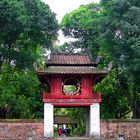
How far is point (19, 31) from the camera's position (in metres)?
30.0

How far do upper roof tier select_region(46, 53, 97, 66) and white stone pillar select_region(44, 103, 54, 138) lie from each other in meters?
3.82

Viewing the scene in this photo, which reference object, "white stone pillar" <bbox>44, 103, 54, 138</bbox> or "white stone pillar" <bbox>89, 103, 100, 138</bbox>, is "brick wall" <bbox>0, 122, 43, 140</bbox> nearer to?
"white stone pillar" <bbox>44, 103, 54, 138</bbox>

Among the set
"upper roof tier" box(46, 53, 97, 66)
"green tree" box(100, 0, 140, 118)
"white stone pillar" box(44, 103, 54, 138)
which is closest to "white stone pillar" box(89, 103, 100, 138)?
"white stone pillar" box(44, 103, 54, 138)

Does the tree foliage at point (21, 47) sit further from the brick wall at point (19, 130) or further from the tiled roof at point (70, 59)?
the brick wall at point (19, 130)

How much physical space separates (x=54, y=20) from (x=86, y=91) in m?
6.93

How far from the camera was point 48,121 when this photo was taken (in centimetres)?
2995

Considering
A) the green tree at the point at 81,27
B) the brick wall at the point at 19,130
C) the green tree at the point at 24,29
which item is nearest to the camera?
the green tree at the point at 24,29

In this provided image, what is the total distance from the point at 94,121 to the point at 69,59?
6.06m

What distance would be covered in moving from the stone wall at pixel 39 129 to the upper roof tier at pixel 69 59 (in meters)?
5.27

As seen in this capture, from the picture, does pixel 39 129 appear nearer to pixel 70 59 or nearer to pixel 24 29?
pixel 70 59

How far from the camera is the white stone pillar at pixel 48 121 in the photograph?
29.7 metres

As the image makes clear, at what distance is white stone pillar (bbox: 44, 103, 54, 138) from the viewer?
29703mm

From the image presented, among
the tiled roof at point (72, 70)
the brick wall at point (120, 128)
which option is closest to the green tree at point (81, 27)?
the tiled roof at point (72, 70)

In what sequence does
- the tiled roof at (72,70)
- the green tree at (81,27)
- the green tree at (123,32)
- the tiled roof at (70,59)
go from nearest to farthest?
the green tree at (123,32), the tiled roof at (72,70), the tiled roof at (70,59), the green tree at (81,27)
